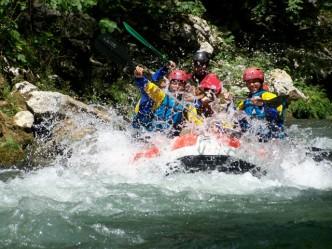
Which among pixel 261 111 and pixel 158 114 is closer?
pixel 261 111

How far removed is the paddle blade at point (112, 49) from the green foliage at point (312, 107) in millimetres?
6287

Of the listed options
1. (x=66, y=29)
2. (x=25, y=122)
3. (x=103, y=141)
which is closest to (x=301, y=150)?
(x=103, y=141)

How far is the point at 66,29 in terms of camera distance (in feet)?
30.9

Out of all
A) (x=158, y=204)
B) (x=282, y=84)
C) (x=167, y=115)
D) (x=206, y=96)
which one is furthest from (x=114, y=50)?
(x=282, y=84)

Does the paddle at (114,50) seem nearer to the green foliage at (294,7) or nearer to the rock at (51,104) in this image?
the rock at (51,104)

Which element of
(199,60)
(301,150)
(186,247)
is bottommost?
(186,247)

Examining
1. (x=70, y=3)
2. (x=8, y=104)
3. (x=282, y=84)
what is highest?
(x=70, y=3)

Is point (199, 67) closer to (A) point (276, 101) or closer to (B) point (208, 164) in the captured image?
(A) point (276, 101)

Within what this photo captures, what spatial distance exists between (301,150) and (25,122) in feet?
11.4

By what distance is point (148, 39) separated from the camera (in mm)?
11570

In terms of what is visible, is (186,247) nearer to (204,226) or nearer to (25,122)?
(204,226)

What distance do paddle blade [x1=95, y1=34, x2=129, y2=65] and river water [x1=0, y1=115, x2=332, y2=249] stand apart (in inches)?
40.5

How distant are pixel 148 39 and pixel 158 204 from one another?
7.51 m

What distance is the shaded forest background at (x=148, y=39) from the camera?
8367mm
